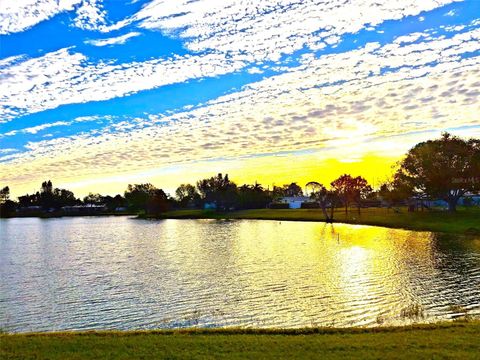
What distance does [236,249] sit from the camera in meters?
47.0

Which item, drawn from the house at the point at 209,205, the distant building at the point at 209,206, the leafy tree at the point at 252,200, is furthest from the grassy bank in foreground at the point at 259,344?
the distant building at the point at 209,206

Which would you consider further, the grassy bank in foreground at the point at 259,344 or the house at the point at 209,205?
the house at the point at 209,205

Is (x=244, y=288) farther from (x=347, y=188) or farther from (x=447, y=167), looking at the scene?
(x=347, y=188)

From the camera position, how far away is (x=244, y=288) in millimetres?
25781

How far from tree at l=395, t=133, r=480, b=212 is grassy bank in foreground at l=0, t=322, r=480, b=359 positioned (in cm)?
6817

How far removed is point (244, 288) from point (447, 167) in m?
63.4

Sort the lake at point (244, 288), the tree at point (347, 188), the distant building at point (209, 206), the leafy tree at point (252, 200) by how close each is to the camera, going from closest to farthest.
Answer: the lake at point (244, 288)
the tree at point (347, 188)
the leafy tree at point (252, 200)
the distant building at point (209, 206)

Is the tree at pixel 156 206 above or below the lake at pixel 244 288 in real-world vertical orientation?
above

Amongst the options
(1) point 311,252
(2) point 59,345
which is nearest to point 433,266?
(1) point 311,252

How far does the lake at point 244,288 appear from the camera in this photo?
19531mm

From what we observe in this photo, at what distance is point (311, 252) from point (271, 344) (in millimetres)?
30068

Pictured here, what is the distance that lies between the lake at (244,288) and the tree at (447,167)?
35.5m

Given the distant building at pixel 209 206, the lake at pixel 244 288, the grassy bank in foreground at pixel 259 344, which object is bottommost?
the lake at pixel 244 288

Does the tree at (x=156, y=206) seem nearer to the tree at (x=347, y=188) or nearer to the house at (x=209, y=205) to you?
the house at (x=209, y=205)
